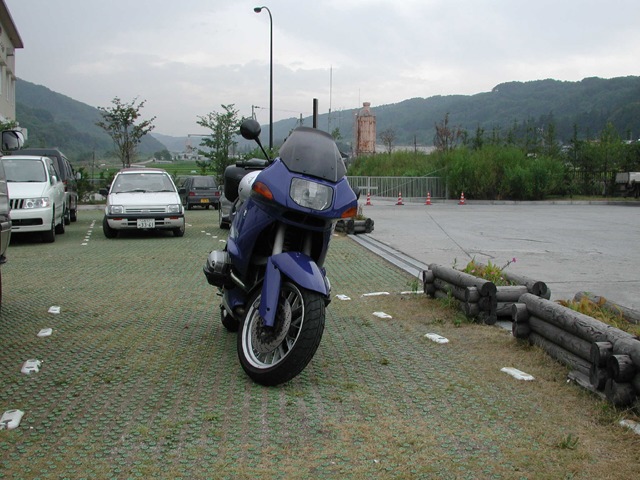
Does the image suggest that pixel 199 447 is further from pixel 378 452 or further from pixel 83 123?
pixel 83 123

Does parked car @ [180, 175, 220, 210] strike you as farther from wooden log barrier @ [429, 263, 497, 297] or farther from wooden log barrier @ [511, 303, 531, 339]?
wooden log barrier @ [511, 303, 531, 339]

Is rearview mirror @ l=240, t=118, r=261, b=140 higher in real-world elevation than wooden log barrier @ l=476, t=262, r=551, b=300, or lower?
higher

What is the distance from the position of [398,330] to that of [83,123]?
167587 mm

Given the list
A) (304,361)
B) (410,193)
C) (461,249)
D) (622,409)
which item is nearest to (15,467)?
(304,361)

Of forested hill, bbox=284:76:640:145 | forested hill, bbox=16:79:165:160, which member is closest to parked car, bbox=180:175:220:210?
Result: forested hill, bbox=16:79:165:160

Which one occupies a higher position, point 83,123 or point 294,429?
point 83,123

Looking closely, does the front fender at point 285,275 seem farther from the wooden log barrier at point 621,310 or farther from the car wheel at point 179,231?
the car wheel at point 179,231

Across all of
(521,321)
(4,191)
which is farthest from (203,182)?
(521,321)

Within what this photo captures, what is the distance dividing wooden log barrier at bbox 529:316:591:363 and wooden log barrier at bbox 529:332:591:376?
1.2 inches

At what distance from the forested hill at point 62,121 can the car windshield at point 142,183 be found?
72.9 m

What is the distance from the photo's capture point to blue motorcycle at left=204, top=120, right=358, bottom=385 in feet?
13.8

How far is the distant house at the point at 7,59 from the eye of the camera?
44.5m

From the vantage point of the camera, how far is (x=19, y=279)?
8969 mm

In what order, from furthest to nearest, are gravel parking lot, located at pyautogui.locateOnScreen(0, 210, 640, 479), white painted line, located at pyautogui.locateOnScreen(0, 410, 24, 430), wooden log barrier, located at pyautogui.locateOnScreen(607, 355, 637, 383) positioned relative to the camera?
wooden log barrier, located at pyautogui.locateOnScreen(607, 355, 637, 383) < white painted line, located at pyautogui.locateOnScreen(0, 410, 24, 430) < gravel parking lot, located at pyautogui.locateOnScreen(0, 210, 640, 479)
